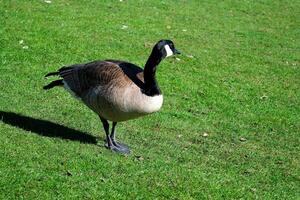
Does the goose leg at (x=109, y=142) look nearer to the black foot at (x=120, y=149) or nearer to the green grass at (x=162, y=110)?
the black foot at (x=120, y=149)

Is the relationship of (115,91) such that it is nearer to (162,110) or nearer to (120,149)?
(120,149)

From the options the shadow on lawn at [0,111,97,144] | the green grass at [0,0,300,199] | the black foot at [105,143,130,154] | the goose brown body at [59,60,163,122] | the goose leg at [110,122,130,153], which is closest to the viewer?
the green grass at [0,0,300,199]

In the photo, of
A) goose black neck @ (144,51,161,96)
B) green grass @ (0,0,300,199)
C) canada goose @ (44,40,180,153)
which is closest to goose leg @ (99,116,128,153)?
canada goose @ (44,40,180,153)

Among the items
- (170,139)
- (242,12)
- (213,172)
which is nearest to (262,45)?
(242,12)

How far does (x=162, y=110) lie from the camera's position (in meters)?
12.8

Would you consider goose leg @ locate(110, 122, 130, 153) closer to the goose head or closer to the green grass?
the green grass

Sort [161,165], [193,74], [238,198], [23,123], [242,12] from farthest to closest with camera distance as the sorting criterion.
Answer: [242,12] → [193,74] → [23,123] → [161,165] → [238,198]

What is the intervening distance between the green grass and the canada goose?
80 centimetres

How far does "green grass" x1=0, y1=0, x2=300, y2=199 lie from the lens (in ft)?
29.0

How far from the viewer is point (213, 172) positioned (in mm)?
9773

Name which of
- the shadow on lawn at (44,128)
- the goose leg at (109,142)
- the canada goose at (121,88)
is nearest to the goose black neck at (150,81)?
the canada goose at (121,88)

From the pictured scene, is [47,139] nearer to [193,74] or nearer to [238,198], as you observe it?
[238,198]

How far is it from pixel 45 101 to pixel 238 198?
4935mm

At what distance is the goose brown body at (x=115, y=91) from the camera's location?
925 cm
